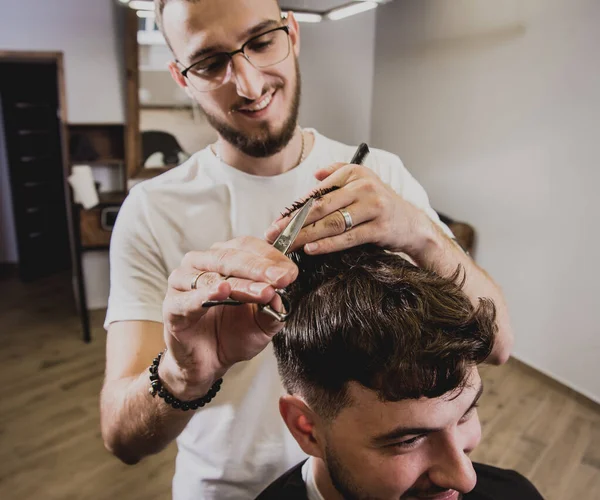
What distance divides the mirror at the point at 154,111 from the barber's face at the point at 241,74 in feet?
9.05

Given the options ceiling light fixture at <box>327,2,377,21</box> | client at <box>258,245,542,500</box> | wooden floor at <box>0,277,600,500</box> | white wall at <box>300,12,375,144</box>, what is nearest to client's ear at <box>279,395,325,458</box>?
client at <box>258,245,542,500</box>

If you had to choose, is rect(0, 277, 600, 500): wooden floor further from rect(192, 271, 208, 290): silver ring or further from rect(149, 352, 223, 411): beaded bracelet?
rect(192, 271, 208, 290): silver ring

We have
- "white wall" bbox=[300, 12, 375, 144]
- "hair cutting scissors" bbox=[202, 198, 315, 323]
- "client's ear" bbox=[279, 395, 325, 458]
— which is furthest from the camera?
"white wall" bbox=[300, 12, 375, 144]

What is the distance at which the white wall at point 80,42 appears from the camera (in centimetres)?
345

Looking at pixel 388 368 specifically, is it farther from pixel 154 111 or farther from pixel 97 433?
pixel 154 111

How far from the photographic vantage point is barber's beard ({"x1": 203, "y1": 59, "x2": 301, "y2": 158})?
1010 millimetres

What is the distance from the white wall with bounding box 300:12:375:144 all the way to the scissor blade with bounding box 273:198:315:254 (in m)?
3.53

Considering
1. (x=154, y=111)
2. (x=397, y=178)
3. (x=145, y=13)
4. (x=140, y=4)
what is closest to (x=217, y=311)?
(x=397, y=178)

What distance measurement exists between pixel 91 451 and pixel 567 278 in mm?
2695

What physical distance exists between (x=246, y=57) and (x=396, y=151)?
3203 millimetres

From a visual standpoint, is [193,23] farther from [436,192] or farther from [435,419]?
[436,192]

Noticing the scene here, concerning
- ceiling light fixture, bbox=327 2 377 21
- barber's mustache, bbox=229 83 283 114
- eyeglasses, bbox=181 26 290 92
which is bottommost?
barber's mustache, bbox=229 83 283 114

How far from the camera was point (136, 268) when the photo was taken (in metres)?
1.03

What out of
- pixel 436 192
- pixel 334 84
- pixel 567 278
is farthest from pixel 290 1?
pixel 567 278
